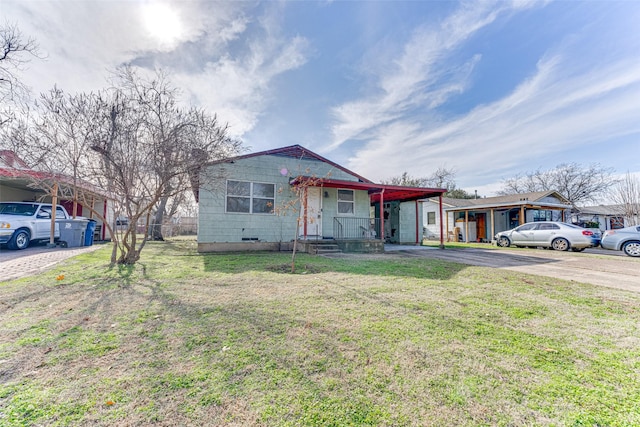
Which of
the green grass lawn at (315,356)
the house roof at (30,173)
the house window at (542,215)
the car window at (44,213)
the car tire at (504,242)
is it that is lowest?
the green grass lawn at (315,356)

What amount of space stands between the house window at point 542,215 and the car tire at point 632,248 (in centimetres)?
882

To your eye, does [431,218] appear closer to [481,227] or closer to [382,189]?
[481,227]

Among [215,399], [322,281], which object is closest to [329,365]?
[215,399]

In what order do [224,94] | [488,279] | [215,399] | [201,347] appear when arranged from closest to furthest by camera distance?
[215,399] → [201,347] → [488,279] → [224,94]

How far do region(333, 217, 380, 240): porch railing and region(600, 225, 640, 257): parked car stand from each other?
406 inches

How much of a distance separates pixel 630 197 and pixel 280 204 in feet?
77.8

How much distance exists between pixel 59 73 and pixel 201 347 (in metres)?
8.18

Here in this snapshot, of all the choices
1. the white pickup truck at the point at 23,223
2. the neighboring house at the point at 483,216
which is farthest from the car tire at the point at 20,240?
the neighboring house at the point at 483,216

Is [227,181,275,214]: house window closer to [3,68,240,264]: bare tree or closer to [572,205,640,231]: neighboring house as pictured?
[3,68,240,264]: bare tree

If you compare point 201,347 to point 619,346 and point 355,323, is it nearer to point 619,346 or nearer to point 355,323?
point 355,323

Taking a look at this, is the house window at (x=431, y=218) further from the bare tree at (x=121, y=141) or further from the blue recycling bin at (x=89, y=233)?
the blue recycling bin at (x=89, y=233)

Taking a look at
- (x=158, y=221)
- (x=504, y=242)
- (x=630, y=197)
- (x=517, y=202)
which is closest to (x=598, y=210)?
(x=630, y=197)

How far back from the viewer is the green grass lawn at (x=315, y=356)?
1687 millimetres

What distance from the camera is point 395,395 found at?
185cm
